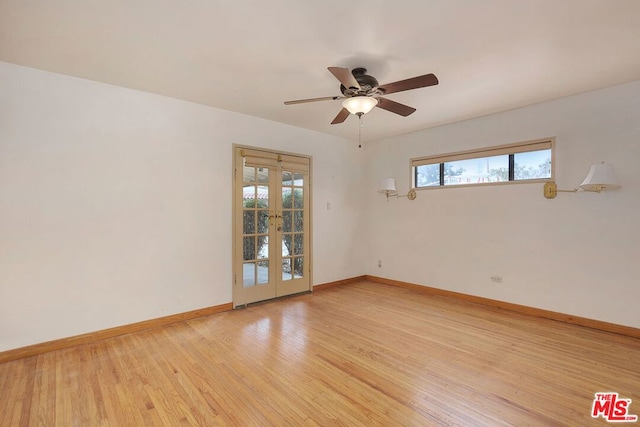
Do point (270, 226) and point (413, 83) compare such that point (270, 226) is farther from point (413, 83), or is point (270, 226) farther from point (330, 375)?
point (413, 83)

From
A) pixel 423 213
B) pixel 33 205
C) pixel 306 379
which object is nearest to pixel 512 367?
pixel 306 379

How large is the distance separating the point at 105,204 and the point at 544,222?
4.94m

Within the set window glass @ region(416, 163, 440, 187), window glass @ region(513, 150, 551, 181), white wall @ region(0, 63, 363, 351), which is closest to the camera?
white wall @ region(0, 63, 363, 351)

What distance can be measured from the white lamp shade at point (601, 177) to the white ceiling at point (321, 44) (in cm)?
88

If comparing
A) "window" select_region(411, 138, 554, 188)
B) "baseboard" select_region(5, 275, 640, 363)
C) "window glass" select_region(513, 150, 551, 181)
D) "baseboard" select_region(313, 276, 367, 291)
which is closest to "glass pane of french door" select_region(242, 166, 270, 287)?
"baseboard" select_region(5, 275, 640, 363)

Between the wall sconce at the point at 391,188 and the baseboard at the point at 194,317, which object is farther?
the wall sconce at the point at 391,188

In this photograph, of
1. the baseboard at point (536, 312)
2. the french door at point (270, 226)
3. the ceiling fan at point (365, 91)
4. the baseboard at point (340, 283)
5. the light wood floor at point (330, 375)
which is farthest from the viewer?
the baseboard at point (340, 283)

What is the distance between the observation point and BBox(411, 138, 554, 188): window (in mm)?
3650

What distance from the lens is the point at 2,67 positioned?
2557 mm

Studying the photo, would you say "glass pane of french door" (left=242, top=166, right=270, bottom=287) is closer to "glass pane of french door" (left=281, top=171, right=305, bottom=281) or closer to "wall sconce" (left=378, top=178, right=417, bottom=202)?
"glass pane of french door" (left=281, top=171, right=305, bottom=281)

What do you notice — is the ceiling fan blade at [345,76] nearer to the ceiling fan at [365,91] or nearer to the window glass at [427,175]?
the ceiling fan at [365,91]

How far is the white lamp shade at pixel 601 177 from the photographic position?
2982mm

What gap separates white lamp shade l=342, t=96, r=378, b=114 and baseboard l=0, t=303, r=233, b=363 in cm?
289

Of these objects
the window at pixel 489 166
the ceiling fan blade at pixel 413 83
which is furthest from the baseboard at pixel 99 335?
the window at pixel 489 166
